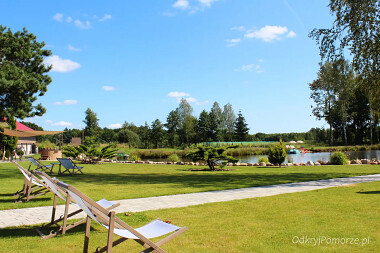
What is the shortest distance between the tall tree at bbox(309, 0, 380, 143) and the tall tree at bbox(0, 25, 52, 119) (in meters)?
16.2

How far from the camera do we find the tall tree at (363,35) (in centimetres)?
1218

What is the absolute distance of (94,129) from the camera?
5297cm

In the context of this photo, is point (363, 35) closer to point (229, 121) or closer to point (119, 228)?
point (119, 228)

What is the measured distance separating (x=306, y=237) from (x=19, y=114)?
18701 millimetres

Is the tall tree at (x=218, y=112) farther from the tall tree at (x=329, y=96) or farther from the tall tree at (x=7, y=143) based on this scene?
the tall tree at (x=7, y=143)

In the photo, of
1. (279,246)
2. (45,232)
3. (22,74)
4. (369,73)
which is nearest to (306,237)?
(279,246)

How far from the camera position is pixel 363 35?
1255 centimetres

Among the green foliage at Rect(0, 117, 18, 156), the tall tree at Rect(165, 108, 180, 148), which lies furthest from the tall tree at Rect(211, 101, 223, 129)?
the green foliage at Rect(0, 117, 18, 156)

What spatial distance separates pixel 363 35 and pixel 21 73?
17.5m

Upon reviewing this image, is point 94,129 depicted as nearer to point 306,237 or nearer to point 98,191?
point 98,191

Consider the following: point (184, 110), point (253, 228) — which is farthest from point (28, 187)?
point (184, 110)

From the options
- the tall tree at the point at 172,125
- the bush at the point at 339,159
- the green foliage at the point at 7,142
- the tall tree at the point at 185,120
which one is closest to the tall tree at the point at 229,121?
the tall tree at the point at 185,120

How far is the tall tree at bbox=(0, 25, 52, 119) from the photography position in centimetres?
1669

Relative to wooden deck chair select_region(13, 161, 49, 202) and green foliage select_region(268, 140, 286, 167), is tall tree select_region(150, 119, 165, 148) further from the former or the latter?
wooden deck chair select_region(13, 161, 49, 202)
